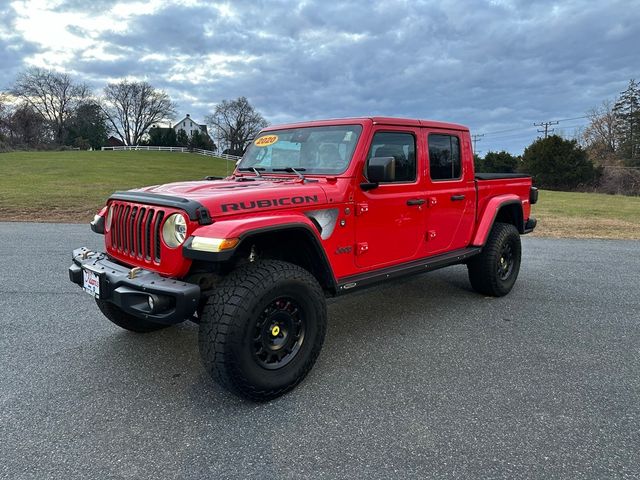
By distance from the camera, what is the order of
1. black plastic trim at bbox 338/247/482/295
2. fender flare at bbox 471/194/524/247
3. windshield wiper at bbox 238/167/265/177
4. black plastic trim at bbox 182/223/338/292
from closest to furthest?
1. black plastic trim at bbox 182/223/338/292
2. black plastic trim at bbox 338/247/482/295
3. windshield wiper at bbox 238/167/265/177
4. fender flare at bbox 471/194/524/247

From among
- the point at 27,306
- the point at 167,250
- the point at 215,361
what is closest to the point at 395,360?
the point at 215,361

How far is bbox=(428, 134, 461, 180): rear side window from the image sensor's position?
165 inches

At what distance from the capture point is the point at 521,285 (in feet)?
18.1

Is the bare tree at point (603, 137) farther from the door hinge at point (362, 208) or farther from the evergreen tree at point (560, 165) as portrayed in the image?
the door hinge at point (362, 208)

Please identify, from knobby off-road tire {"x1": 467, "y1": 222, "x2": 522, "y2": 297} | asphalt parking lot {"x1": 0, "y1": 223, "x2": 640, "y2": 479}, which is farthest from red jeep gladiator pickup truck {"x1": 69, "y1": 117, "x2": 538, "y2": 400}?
asphalt parking lot {"x1": 0, "y1": 223, "x2": 640, "y2": 479}

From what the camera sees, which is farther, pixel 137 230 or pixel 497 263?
pixel 497 263

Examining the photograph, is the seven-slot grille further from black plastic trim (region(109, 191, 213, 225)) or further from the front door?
the front door

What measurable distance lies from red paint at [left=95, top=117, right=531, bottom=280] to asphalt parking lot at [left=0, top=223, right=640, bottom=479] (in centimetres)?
78

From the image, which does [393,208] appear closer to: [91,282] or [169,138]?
[91,282]

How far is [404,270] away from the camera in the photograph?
3.79 meters

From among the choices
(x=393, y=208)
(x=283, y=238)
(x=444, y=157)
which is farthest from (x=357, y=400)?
(x=444, y=157)

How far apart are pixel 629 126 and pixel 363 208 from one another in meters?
49.6

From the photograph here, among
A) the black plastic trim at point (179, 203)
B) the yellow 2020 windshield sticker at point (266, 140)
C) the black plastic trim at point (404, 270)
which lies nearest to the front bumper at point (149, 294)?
the black plastic trim at point (179, 203)

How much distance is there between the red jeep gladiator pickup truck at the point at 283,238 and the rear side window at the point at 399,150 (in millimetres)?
15
